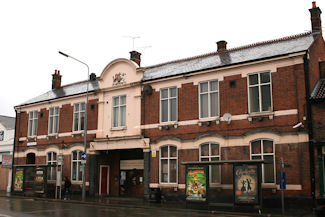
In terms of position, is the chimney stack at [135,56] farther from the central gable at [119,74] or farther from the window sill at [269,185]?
the window sill at [269,185]

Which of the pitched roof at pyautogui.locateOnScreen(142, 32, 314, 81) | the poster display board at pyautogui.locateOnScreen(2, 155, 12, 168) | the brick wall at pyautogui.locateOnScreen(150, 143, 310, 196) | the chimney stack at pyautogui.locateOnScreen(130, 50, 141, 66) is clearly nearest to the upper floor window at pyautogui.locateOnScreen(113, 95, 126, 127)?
the pitched roof at pyautogui.locateOnScreen(142, 32, 314, 81)

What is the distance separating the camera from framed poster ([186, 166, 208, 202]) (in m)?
19.0

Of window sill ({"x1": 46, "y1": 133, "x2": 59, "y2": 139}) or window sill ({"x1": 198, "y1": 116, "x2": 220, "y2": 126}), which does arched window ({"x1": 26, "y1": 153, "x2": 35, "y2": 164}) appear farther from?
window sill ({"x1": 198, "y1": 116, "x2": 220, "y2": 126})

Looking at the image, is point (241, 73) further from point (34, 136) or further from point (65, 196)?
point (34, 136)

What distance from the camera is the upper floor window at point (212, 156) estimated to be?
20859mm

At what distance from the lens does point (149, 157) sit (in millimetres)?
24125

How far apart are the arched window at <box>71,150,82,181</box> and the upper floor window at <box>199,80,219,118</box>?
1144 cm

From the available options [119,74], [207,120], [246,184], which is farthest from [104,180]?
[246,184]

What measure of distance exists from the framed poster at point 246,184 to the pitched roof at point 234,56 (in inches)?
249

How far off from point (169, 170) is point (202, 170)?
426 centimetres

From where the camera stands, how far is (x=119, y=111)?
86.1 ft

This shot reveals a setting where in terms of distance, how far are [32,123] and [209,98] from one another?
719 inches

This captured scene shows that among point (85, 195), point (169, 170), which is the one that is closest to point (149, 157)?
point (169, 170)

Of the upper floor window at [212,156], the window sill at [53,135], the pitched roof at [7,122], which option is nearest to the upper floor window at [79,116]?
the window sill at [53,135]
